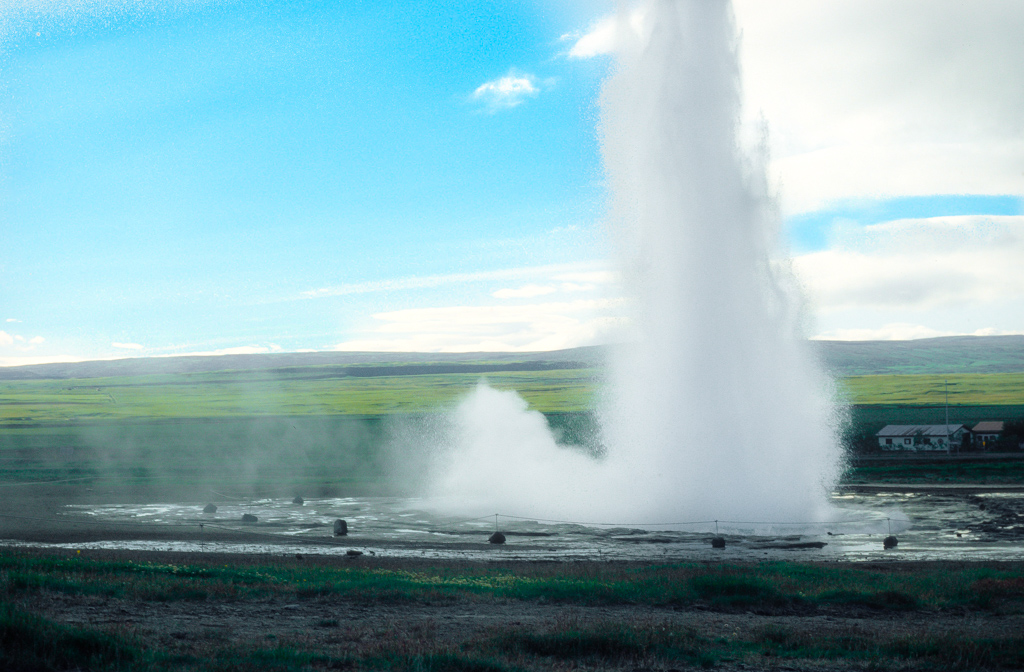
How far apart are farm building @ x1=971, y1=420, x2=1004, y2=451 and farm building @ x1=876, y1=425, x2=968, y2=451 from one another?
3.23 ft

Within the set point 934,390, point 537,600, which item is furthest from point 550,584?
point 934,390

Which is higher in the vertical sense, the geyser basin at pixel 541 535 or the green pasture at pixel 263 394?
the green pasture at pixel 263 394

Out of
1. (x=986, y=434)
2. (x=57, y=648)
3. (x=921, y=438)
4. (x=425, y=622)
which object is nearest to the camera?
(x=57, y=648)

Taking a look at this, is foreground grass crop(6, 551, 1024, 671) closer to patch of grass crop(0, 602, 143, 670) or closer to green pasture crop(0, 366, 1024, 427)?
patch of grass crop(0, 602, 143, 670)

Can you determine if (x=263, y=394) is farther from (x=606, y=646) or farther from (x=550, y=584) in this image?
(x=606, y=646)

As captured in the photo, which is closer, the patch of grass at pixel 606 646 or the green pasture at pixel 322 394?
the patch of grass at pixel 606 646

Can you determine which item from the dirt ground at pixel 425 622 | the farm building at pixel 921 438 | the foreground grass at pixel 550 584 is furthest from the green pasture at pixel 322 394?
the dirt ground at pixel 425 622

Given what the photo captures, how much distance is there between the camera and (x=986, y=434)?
6625 centimetres

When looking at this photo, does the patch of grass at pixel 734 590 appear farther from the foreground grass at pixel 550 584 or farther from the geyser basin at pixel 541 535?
the geyser basin at pixel 541 535

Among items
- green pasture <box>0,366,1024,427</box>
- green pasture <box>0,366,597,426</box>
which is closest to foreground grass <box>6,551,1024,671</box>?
green pasture <box>0,366,597,426</box>

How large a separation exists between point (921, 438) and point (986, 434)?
203 inches

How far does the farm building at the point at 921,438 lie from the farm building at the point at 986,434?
985 mm

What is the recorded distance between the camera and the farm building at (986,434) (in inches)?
2547

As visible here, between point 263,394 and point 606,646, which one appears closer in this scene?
point 606,646
